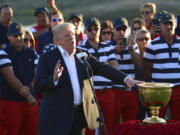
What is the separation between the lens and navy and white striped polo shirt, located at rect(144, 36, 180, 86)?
5609 millimetres

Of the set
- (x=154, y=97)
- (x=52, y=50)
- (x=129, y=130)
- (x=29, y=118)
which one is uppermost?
(x=52, y=50)

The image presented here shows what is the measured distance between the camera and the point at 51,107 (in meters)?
4.11

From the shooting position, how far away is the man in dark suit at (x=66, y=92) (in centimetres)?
407

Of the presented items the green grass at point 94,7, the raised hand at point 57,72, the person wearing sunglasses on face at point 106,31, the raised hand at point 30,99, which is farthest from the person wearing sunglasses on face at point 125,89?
the green grass at point 94,7

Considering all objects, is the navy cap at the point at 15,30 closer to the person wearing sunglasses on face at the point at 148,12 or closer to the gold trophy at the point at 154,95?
the gold trophy at the point at 154,95

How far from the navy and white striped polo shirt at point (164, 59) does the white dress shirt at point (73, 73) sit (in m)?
1.82

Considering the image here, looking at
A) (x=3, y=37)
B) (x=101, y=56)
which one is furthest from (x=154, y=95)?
(x=3, y=37)

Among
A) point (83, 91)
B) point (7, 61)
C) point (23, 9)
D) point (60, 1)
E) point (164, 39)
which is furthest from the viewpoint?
point (60, 1)

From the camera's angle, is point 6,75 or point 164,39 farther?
point 164,39

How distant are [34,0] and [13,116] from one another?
16308 mm

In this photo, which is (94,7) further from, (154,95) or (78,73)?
(154,95)

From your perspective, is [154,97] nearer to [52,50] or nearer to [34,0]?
[52,50]

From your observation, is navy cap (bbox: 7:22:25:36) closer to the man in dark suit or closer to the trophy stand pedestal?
the man in dark suit

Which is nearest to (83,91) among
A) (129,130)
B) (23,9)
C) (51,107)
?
(51,107)
